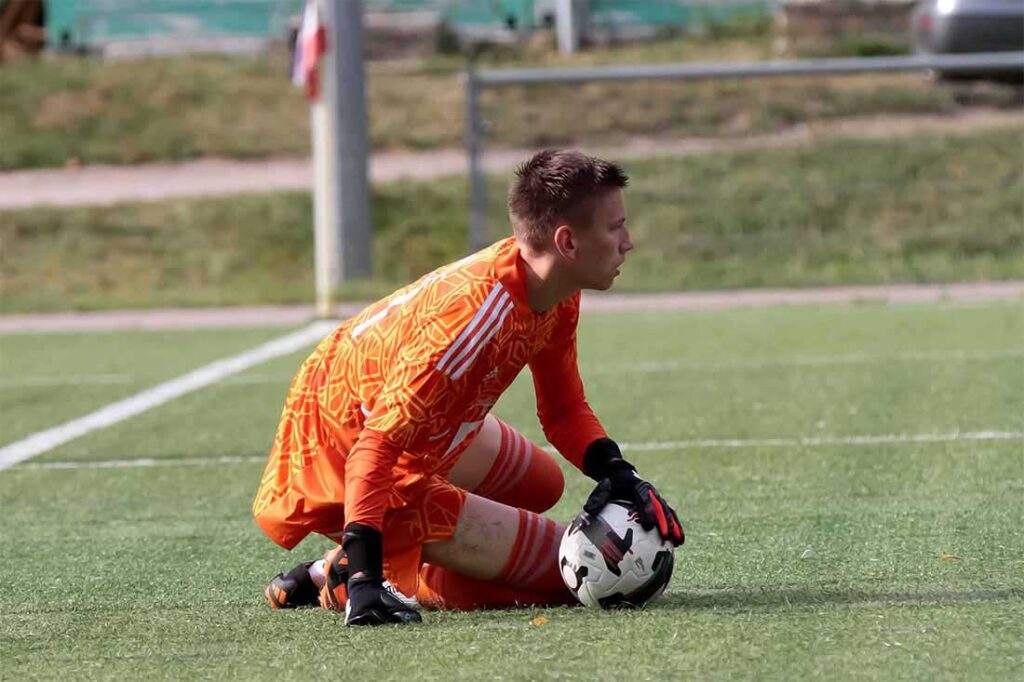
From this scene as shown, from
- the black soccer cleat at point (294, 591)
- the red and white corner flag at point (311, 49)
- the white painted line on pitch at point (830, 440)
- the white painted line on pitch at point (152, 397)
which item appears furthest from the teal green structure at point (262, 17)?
the black soccer cleat at point (294, 591)

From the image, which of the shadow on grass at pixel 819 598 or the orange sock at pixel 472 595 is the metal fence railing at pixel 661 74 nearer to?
the orange sock at pixel 472 595

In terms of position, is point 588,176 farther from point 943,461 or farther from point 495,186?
point 495,186

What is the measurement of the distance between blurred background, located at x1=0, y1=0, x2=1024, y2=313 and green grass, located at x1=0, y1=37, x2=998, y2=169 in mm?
32

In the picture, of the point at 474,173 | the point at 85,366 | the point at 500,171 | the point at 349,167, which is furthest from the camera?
the point at 500,171

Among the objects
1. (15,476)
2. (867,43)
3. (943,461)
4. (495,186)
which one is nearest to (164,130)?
(495,186)

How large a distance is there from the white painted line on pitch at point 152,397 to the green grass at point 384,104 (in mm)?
5979

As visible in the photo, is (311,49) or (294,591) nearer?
(294,591)

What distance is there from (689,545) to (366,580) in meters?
1.44

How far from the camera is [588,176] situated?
14.1ft

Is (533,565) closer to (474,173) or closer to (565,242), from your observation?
(565,242)

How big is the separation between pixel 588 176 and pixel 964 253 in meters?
12.3

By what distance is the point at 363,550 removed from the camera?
426 cm

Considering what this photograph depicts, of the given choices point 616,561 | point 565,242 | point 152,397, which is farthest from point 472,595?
point 152,397

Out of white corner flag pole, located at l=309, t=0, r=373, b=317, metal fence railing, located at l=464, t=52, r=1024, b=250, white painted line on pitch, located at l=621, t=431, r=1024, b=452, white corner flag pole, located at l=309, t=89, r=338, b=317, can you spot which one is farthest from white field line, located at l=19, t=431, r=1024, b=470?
metal fence railing, located at l=464, t=52, r=1024, b=250
